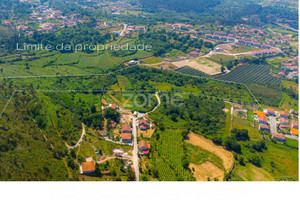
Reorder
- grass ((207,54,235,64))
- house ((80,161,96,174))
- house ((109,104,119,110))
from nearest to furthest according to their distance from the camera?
1. house ((80,161,96,174))
2. house ((109,104,119,110))
3. grass ((207,54,235,64))

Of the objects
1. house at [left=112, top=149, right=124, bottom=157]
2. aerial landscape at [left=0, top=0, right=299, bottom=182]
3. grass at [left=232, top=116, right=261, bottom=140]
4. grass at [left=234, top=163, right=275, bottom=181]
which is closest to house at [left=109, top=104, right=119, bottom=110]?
aerial landscape at [left=0, top=0, right=299, bottom=182]

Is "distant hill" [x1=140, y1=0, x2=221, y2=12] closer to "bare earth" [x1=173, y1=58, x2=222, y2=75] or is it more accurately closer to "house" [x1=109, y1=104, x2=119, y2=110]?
"bare earth" [x1=173, y1=58, x2=222, y2=75]

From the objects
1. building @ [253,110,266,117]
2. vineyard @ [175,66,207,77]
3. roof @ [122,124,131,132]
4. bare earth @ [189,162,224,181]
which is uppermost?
vineyard @ [175,66,207,77]

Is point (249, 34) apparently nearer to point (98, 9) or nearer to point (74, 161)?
point (98, 9)

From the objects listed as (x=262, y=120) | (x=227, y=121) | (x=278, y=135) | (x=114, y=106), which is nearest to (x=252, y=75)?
(x=262, y=120)

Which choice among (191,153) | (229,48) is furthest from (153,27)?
(191,153)

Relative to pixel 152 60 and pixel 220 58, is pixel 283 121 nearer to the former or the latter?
pixel 220 58

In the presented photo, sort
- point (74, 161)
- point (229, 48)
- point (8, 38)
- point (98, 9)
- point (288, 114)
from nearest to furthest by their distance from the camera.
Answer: point (74, 161), point (288, 114), point (8, 38), point (229, 48), point (98, 9)
